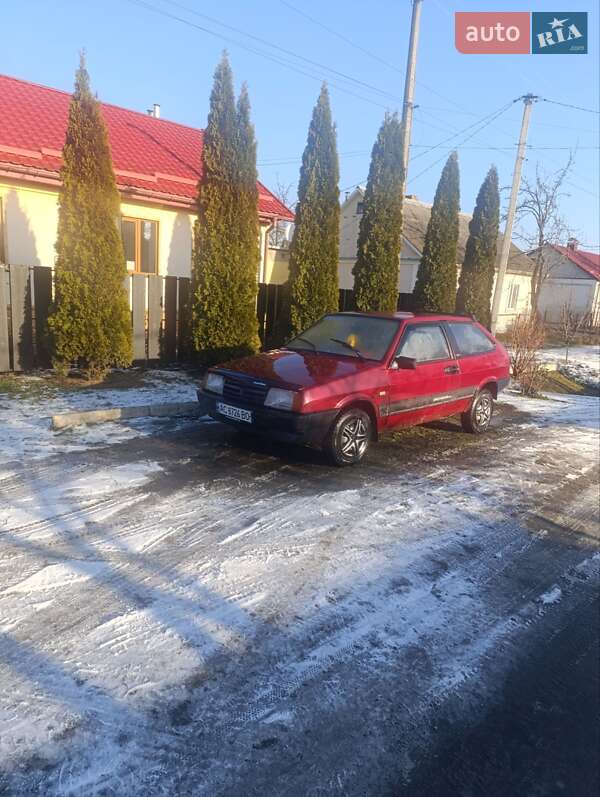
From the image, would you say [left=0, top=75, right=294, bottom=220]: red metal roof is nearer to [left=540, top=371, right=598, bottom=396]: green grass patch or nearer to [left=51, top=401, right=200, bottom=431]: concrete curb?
[left=51, top=401, right=200, bottom=431]: concrete curb

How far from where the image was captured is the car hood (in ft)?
18.9

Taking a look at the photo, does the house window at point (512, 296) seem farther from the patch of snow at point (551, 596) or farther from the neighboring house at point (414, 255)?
the patch of snow at point (551, 596)

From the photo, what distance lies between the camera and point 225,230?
10.1 m

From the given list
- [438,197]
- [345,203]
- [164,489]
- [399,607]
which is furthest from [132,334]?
[345,203]

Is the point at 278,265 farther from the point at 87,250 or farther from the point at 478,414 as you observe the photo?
the point at 478,414

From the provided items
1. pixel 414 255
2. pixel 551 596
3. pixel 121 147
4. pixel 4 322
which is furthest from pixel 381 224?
pixel 414 255

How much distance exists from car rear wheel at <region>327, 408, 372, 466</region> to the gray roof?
2056 centimetres

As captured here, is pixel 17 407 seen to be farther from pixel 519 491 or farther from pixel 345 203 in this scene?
pixel 345 203

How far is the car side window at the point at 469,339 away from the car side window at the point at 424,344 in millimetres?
347

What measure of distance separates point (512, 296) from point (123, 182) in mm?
27883

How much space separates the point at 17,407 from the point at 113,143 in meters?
9.81

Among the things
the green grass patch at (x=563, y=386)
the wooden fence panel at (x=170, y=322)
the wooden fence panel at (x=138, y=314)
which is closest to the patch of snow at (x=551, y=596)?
the wooden fence panel at (x=138, y=314)

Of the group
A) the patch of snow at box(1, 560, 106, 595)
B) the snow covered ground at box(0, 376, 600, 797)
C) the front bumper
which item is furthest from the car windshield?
the patch of snow at box(1, 560, 106, 595)

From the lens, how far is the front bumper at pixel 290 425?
5.52 m
